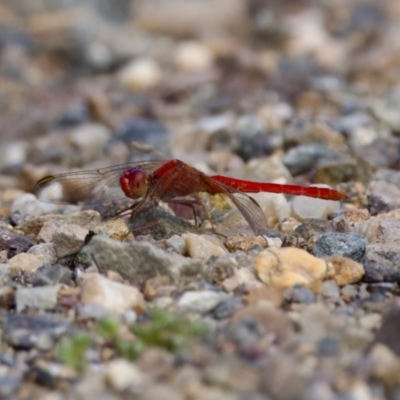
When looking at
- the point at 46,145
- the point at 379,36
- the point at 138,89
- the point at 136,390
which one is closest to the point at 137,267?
the point at 136,390

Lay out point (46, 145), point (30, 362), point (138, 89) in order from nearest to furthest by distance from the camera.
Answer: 1. point (30, 362)
2. point (46, 145)
3. point (138, 89)

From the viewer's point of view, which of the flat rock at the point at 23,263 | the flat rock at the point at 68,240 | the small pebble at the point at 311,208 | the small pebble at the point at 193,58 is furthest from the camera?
the small pebble at the point at 193,58

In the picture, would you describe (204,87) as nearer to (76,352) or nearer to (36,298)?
(36,298)

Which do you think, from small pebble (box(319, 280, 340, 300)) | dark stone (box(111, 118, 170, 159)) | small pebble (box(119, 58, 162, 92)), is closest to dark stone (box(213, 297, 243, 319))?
small pebble (box(319, 280, 340, 300))

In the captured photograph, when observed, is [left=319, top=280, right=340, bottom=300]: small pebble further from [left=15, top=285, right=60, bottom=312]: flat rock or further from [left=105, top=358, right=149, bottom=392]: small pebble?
[left=15, top=285, right=60, bottom=312]: flat rock

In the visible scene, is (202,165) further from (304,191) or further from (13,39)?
(13,39)

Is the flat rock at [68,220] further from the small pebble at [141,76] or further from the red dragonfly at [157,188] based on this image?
the small pebble at [141,76]

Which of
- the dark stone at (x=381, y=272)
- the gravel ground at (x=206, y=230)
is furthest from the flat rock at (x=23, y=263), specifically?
the dark stone at (x=381, y=272)
